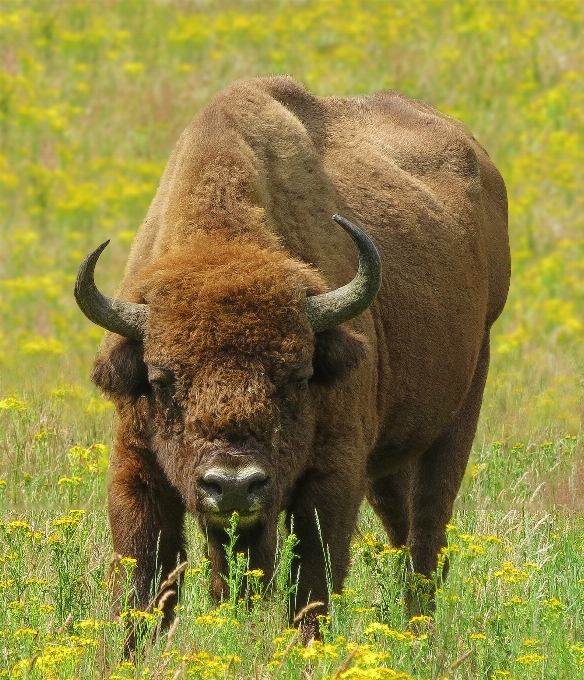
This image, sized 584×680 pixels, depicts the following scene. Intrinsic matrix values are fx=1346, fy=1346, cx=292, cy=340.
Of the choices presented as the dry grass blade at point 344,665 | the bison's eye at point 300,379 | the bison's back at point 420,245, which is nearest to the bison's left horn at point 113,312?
the bison's eye at point 300,379

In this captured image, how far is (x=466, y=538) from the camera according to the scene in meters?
5.19

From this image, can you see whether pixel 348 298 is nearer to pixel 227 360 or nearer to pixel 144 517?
pixel 227 360

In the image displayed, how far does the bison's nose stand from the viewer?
501 cm

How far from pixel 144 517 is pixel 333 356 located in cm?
107

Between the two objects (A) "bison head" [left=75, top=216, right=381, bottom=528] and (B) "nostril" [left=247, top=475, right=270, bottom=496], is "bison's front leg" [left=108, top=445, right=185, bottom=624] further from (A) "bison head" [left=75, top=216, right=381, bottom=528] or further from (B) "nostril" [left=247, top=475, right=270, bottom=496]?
(B) "nostril" [left=247, top=475, right=270, bottom=496]

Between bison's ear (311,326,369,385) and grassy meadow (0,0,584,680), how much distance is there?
2.49ft

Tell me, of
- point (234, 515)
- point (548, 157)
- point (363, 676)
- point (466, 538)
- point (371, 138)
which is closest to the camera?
point (363, 676)

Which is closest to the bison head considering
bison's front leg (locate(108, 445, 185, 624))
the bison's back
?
bison's front leg (locate(108, 445, 185, 624))

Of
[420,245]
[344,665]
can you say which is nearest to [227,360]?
[344,665]

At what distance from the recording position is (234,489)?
5.02 meters

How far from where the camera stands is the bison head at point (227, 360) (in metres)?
5.20

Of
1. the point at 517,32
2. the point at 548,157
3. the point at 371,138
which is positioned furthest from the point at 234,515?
the point at 517,32

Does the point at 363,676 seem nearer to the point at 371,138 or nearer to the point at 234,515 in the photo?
the point at 234,515

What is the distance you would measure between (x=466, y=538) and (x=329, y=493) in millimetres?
843
